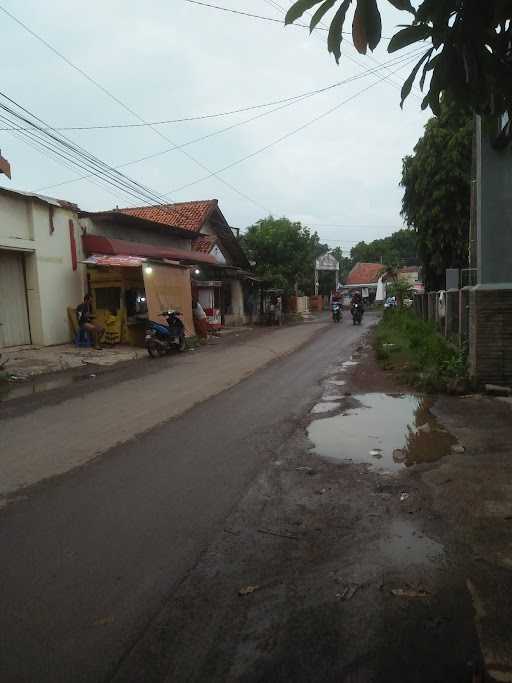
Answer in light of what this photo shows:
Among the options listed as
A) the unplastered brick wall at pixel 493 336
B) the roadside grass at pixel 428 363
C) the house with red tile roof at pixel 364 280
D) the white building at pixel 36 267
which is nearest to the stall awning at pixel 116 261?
→ the white building at pixel 36 267

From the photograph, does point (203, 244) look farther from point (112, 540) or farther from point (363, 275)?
point (363, 275)

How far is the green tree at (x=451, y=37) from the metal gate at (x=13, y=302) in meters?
13.9

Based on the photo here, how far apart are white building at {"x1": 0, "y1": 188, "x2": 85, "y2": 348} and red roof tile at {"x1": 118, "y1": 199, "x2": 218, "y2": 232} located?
938cm

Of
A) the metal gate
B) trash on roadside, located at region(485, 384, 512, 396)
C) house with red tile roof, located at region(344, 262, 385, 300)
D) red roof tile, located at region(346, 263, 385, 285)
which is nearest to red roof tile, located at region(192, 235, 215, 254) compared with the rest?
the metal gate

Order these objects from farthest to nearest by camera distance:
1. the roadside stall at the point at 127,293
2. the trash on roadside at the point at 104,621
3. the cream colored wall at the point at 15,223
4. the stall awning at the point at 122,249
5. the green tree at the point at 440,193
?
the green tree at the point at 440,193
the stall awning at the point at 122,249
the roadside stall at the point at 127,293
the cream colored wall at the point at 15,223
the trash on roadside at the point at 104,621

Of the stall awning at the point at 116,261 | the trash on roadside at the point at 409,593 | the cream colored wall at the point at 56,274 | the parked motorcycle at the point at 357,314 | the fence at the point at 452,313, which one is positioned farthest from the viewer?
the parked motorcycle at the point at 357,314

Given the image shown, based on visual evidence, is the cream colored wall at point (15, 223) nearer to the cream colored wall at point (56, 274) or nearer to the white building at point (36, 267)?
the white building at point (36, 267)

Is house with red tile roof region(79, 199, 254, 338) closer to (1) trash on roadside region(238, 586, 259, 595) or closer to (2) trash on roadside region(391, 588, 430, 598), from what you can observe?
(1) trash on roadside region(238, 586, 259, 595)

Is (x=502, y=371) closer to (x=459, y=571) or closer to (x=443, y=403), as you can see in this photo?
(x=443, y=403)

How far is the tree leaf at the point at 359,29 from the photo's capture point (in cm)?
221

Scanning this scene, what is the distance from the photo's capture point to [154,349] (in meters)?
14.8

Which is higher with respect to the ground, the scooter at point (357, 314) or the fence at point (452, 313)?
the fence at point (452, 313)

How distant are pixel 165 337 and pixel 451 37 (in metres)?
13.5

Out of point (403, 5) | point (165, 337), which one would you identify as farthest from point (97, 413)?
point (165, 337)
